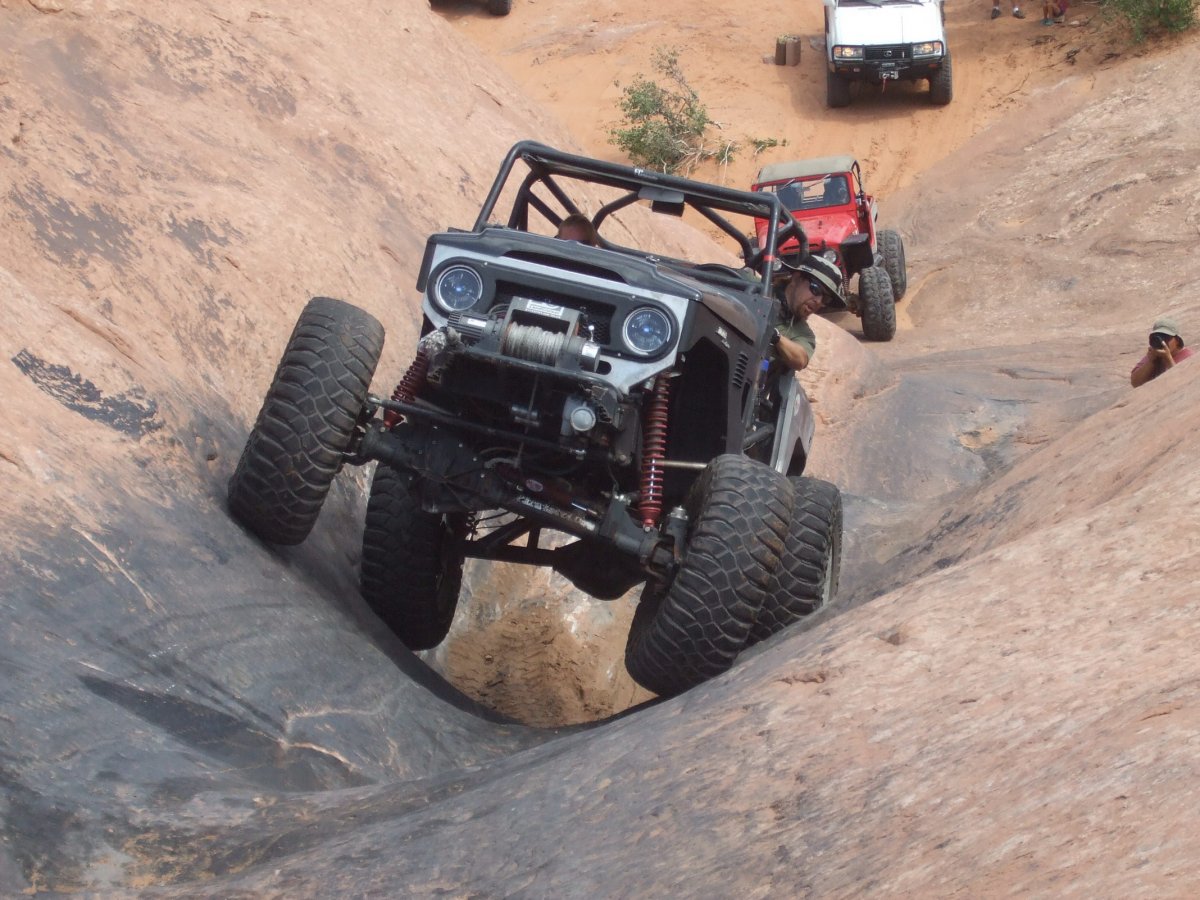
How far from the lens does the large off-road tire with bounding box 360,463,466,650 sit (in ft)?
18.3

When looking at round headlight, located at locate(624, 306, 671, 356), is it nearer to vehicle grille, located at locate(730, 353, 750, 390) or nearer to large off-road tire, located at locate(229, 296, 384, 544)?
vehicle grille, located at locate(730, 353, 750, 390)

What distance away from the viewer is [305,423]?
4.81 meters

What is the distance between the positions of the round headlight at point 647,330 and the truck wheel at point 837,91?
1805cm

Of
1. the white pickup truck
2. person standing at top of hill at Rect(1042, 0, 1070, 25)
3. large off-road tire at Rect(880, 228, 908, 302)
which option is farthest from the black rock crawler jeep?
person standing at top of hill at Rect(1042, 0, 1070, 25)

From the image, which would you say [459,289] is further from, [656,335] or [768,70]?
[768,70]

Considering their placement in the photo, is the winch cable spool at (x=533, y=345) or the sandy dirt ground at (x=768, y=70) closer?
the winch cable spool at (x=533, y=345)

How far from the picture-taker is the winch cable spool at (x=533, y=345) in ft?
14.9

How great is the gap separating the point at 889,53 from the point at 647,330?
17.3 m

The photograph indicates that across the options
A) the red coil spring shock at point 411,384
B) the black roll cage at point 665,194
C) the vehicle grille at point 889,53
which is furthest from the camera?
the vehicle grille at point 889,53

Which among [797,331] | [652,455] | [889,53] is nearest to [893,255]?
[889,53]

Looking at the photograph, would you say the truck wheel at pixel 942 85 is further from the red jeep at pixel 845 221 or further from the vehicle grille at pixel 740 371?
the vehicle grille at pixel 740 371

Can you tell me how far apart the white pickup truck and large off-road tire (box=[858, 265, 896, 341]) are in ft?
22.2

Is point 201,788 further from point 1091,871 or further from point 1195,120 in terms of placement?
point 1195,120

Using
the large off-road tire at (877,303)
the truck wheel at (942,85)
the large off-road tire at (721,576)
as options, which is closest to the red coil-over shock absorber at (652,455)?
the large off-road tire at (721,576)
